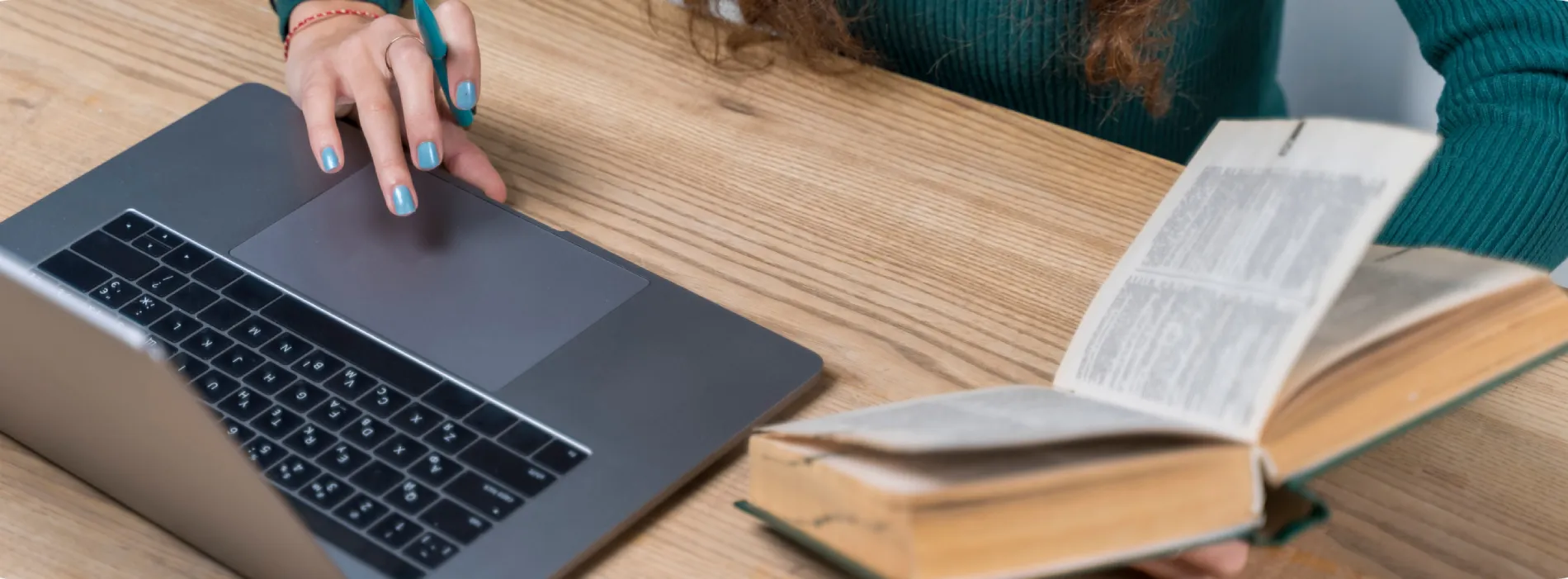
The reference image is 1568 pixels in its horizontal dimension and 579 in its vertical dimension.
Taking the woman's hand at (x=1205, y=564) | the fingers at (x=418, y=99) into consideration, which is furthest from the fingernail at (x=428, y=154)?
the woman's hand at (x=1205, y=564)

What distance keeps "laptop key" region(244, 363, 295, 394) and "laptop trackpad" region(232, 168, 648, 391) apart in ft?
0.16

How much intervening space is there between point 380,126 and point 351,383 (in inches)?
8.1

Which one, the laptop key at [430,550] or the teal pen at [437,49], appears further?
the teal pen at [437,49]

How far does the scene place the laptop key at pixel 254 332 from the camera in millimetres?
675

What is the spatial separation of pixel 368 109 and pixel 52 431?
0.28 metres

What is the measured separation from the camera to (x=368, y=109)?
0.81m

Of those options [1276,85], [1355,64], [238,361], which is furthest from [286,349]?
[1355,64]

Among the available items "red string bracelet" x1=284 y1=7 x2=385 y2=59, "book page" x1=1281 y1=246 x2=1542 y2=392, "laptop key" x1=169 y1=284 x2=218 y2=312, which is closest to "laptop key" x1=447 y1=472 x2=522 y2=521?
"laptop key" x1=169 y1=284 x2=218 y2=312

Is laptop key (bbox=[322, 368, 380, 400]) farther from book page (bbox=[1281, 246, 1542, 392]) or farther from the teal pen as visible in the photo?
book page (bbox=[1281, 246, 1542, 392])

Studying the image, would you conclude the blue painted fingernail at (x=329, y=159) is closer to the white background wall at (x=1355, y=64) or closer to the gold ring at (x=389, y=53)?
the gold ring at (x=389, y=53)

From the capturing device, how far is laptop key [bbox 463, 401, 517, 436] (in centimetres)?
62

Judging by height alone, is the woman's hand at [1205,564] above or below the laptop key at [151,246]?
above

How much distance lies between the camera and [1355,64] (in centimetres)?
156

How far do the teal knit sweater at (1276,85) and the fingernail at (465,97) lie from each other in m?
0.21
